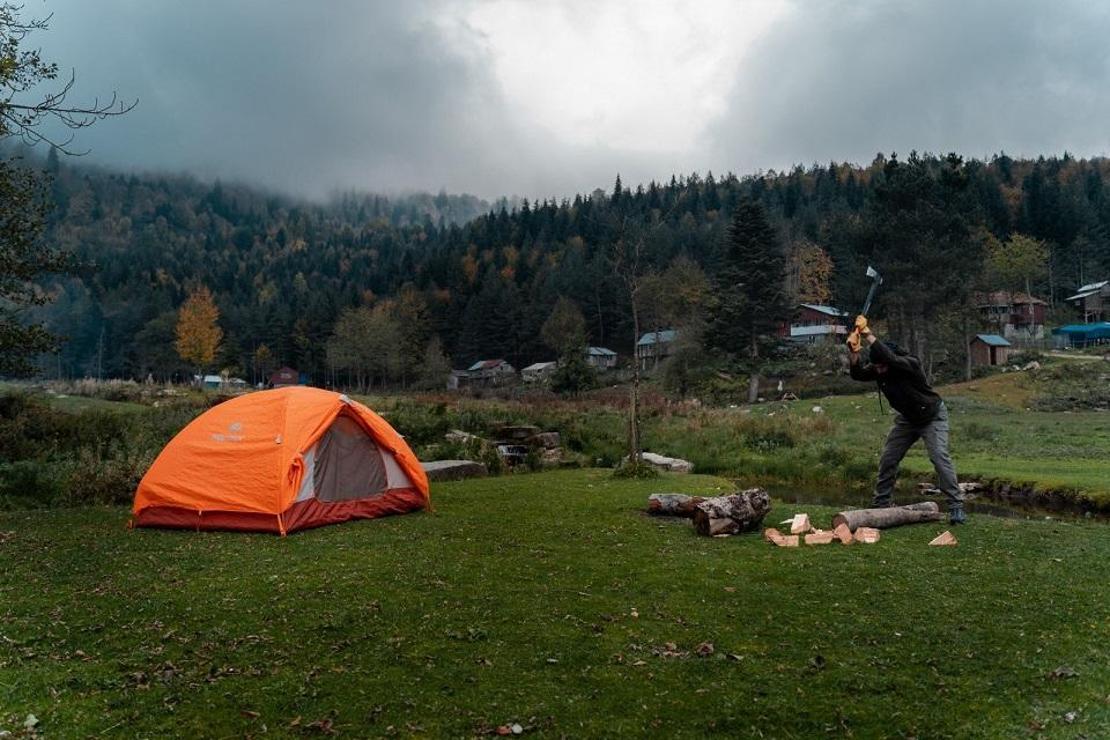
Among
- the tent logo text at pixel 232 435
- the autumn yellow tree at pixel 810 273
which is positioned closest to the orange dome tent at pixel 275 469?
the tent logo text at pixel 232 435

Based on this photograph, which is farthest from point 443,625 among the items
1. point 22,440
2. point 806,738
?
point 22,440

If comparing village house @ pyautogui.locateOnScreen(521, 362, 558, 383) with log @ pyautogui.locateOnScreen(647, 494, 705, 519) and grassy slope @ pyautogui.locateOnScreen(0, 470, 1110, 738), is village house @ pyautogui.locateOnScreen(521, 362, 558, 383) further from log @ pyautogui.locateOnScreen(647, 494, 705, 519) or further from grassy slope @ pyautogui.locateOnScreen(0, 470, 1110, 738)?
grassy slope @ pyautogui.locateOnScreen(0, 470, 1110, 738)

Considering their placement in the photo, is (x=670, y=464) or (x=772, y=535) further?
(x=670, y=464)

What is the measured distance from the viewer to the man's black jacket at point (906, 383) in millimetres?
10664

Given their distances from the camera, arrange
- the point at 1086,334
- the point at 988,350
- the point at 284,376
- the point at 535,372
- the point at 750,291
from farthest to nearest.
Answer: the point at 284,376, the point at 535,372, the point at 1086,334, the point at 988,350, the point at 750,291

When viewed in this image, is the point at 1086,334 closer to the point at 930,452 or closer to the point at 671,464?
the point at 671,464

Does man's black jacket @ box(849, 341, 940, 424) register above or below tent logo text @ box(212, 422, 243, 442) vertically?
above

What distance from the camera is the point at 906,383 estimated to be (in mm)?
10781

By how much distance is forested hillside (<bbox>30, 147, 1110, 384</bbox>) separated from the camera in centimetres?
4478

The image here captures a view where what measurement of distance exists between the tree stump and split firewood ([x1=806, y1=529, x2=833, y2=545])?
1017 mm

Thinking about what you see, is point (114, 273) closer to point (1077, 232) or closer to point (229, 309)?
point (229, 309)

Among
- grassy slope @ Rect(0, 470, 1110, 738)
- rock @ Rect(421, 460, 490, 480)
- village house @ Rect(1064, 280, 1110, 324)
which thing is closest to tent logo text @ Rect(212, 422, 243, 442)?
grassy slope @ Rect(0, 470, 1110, 738)

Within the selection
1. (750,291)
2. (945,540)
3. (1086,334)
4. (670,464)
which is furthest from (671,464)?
(1086,334)

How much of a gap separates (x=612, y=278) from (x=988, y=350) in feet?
131
